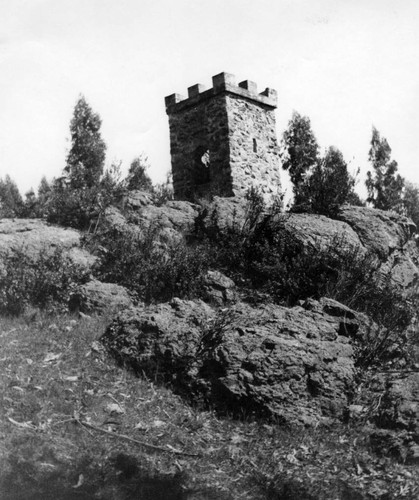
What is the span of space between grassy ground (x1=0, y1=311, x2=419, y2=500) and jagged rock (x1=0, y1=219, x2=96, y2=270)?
11.9 ft

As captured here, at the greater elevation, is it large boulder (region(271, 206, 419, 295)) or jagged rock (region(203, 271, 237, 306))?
large boulder (region(271, 206, 419, 295))

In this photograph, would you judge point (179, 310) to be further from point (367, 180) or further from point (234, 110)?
point (367, 180)

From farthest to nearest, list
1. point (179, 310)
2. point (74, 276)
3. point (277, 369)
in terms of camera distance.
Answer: point (74, 276), point (179, 310), point (277, 369)

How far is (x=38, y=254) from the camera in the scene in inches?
423

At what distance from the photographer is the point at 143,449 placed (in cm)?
588

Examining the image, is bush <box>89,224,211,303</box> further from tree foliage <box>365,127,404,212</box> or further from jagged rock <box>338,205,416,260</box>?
tree foliage <box>365,127,404,212</box>

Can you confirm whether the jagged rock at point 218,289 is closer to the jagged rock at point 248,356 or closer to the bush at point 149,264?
the bush at point 149,264

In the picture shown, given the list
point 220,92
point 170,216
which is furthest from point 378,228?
point 220,92

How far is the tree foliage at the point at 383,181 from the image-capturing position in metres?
25.7

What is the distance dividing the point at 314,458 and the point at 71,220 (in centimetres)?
841

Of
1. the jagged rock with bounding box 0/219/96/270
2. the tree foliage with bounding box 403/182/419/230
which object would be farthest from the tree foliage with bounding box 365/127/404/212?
the jagged rock with bounding box 0/219/96/270

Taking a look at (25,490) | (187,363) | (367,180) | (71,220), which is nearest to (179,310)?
(187,363)

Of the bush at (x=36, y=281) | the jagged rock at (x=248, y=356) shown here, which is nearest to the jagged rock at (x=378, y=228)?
the jagged rock at (x=248, y=356)

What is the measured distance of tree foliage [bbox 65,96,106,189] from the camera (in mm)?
24422
